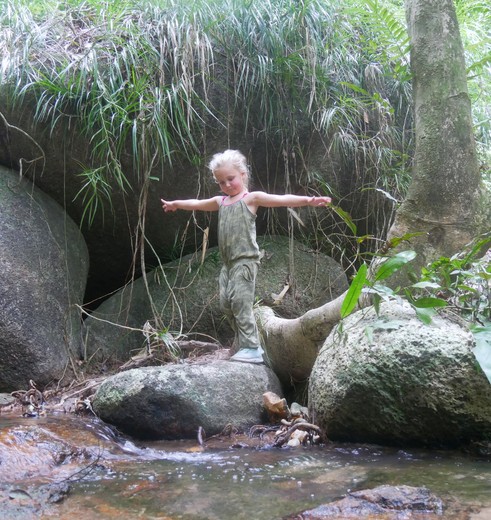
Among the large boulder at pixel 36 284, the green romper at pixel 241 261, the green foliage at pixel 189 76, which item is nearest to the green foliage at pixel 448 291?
the green romper at pixel 241 261

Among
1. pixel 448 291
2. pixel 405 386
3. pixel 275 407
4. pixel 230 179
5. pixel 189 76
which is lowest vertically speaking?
pixel 275 407

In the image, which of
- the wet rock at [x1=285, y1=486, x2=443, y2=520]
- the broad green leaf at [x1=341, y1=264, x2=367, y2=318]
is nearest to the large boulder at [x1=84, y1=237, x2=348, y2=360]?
the broad green leaf at [x1=341, y1=264, x2=367, y2=318]

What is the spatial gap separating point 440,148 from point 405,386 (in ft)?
4.25

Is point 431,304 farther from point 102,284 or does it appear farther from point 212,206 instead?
point 102,284

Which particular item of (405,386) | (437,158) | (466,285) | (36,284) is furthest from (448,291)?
(36,284)

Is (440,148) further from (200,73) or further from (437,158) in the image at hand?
(200,73)

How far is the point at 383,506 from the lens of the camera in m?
1.58

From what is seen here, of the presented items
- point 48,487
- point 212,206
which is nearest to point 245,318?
A: point 212,206

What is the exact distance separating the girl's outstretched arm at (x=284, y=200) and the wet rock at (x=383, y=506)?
138cm

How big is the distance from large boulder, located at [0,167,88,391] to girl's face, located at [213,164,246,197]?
1.49 m

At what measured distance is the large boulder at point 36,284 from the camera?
12.3 feet

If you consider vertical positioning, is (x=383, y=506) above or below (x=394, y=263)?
below

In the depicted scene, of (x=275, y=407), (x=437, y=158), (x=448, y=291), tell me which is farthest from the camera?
(x=437, y=158)

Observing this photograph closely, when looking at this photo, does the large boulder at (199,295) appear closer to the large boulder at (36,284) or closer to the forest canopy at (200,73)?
the large boulder at (36,284)
